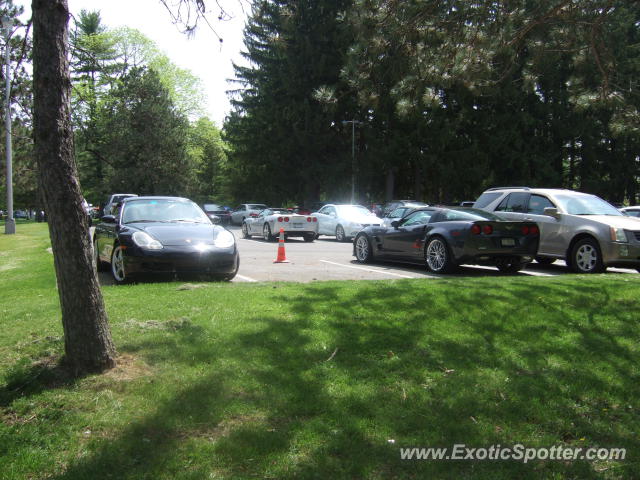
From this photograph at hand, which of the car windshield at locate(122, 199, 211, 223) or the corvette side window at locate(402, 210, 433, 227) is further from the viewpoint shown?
the corvette side window at locate(402, 210, 433, 227)

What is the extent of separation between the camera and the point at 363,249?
13586 mm

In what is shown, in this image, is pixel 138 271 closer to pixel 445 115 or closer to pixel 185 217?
pixel 185 217

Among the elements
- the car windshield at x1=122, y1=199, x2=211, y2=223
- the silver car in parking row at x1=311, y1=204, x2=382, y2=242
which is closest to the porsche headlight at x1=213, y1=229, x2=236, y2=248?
the car windshield at x1=122, y1=199, x2=211, y2=223

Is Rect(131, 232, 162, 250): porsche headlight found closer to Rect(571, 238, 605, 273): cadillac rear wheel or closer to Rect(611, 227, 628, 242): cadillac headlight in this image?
Rect(571, 238, 605, 273): cadillac rear wheel

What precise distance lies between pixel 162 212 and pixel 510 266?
7186mm

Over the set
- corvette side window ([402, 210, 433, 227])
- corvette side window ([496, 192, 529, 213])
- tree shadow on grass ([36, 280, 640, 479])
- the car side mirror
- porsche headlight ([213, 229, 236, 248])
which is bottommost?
tree shadow on grass ([36, 280, 640, 479])

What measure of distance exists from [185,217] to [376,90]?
13.9 feet

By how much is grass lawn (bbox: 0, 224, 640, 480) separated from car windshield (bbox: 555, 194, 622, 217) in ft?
20.0

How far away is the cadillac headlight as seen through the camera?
1070cm

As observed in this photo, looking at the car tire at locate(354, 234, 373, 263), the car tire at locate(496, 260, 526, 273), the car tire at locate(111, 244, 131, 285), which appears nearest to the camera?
the car tire at locate(111, 244, 131, 285)

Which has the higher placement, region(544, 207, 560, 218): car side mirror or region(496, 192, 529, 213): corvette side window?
region(496, 192, 529, 213): corvette side window

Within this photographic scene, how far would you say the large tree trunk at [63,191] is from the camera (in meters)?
3.93

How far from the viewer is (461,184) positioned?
1713 inches

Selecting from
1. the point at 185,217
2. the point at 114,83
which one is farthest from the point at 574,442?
the point at 185,217
